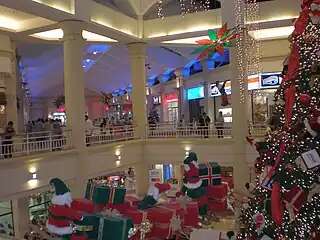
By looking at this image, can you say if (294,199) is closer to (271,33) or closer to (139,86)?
(139,86)

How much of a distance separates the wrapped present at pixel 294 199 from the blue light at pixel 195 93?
1538 centimetres

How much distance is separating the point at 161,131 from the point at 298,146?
10317 mm

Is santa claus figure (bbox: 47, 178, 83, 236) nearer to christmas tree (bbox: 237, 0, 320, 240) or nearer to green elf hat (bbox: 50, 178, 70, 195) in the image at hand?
green elf hat (bbox: 50, 178, 70, 195)

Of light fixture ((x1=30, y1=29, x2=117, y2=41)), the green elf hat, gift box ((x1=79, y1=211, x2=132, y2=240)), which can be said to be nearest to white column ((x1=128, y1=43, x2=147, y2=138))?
light fixture ((x1=30, y1=29, x2=117, y2=41))

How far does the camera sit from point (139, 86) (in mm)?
14453

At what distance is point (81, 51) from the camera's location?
10.9 meters

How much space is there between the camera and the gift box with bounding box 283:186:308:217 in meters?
3.96

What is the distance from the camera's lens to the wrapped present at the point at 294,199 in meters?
3.96

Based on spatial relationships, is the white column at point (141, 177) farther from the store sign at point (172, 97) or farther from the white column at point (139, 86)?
the store sign at point (172, 97)

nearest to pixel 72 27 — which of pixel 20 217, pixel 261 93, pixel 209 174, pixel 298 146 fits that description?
pixel 209 174

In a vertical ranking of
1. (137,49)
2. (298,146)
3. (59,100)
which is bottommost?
(298,146)

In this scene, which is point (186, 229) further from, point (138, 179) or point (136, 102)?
point (136, 102)

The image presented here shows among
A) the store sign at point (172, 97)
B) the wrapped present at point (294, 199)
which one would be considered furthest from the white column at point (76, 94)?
the store sign at point (172, 97)

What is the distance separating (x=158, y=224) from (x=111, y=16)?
22.1 feet
